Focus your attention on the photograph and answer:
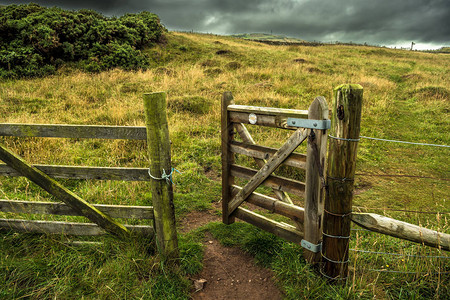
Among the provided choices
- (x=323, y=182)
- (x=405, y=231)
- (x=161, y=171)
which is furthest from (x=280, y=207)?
(x=161, y=171)

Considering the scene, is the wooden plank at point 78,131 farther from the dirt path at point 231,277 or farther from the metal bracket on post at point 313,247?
the metal bracket on post at point 313,247

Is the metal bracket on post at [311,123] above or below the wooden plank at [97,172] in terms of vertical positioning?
above

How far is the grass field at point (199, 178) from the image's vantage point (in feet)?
9.91

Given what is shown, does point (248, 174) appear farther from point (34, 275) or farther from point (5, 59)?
point (5, 59)

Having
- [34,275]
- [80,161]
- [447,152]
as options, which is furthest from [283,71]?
[34,275]

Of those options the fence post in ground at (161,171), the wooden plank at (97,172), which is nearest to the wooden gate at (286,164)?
the fence post in ground at (161,171)

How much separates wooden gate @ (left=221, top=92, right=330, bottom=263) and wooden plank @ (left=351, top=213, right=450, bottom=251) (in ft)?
1.52

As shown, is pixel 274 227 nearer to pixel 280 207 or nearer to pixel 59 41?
pixel 280 207

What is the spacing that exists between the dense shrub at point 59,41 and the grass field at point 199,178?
1482 millimetres

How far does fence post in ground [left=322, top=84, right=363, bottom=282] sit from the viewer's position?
253 cm

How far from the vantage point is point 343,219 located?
281cm

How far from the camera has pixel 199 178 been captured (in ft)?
20.6

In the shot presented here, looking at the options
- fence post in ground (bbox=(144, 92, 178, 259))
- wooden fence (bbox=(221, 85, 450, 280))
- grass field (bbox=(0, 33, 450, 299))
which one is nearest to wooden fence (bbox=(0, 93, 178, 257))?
fence post in ground (bbox=(144, 92, 178, 259))

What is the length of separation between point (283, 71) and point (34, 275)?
56.5 feet
